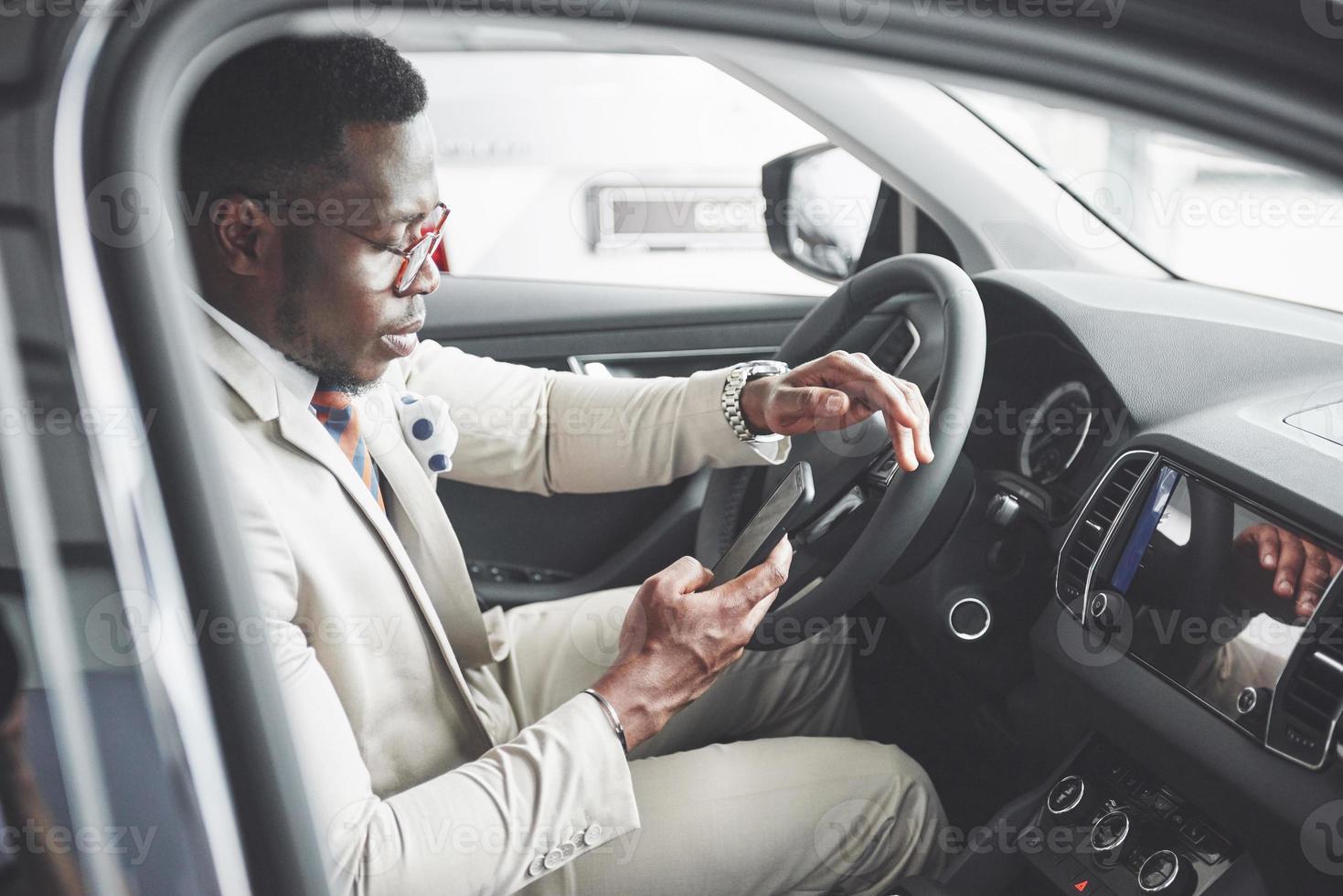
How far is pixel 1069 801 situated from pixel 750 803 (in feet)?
1.14

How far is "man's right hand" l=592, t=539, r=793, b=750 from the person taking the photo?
3.12 ft

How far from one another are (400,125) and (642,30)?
1.62 ft

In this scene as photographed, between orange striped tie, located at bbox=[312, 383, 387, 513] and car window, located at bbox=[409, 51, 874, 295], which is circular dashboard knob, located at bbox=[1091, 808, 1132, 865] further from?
car window, located at bbox=[409, 51, 874, 295]

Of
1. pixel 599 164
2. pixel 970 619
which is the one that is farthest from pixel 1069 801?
pixel 599 164

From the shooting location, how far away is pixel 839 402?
115 centimetres

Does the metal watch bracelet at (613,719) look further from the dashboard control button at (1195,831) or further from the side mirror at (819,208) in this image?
the side mirror at (819,208)

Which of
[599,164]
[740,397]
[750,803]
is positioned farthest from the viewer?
[599,164]

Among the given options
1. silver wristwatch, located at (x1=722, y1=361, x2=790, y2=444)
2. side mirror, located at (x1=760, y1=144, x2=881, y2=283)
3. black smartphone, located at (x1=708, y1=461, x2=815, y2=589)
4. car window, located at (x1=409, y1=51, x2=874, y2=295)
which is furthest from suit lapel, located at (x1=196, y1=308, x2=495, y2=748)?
car window, located at (x1=409, y1=51, x2=874, y2=295)

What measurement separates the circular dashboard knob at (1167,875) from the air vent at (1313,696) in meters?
0.19

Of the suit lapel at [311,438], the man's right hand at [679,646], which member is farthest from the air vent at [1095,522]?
the suit lapel at [311,438]

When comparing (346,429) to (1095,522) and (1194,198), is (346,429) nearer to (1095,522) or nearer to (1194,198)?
(1095,522)

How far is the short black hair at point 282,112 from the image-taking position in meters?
0.83

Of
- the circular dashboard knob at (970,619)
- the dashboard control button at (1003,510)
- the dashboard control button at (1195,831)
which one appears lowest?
the dashboard control button at (1195,831)

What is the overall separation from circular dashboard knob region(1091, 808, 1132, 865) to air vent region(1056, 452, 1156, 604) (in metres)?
0.22
